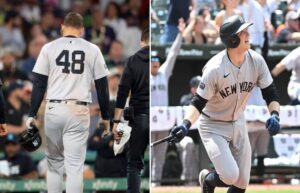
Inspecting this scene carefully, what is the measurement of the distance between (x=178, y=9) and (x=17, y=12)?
6.66 meters

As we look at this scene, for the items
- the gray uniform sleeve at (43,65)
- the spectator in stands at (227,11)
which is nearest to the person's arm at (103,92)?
the gray uniform sleeve at (43,65)

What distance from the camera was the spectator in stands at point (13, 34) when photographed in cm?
1558

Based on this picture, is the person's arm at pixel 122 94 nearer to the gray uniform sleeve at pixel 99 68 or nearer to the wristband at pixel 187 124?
the gray uniform sleeve at pixel 99 68

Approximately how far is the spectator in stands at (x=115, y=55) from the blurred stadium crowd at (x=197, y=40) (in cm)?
333

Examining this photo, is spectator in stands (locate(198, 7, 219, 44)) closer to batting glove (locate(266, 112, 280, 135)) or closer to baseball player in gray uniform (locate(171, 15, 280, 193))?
baseball player in gray uniform (locate(171, 15, 280, 193))

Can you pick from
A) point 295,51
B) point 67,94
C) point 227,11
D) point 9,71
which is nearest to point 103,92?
point 67,94

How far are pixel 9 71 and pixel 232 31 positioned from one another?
7921 millimetres

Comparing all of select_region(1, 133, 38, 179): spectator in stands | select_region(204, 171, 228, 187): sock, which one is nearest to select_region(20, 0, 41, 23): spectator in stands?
select_region(1, 133, 38, 179): spectator in stands

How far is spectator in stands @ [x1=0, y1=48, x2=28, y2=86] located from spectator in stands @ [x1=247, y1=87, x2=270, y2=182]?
4764mm

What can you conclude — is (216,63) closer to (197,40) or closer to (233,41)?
(233,41)

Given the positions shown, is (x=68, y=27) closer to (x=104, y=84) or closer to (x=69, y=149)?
(x=104, y=84)

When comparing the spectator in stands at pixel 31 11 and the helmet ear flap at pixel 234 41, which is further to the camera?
the spectator in stands at pixel 31 11

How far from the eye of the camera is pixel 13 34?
15859 mm

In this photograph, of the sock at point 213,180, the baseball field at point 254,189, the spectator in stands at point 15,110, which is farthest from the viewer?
→ the spectator in stands at point 15,110
